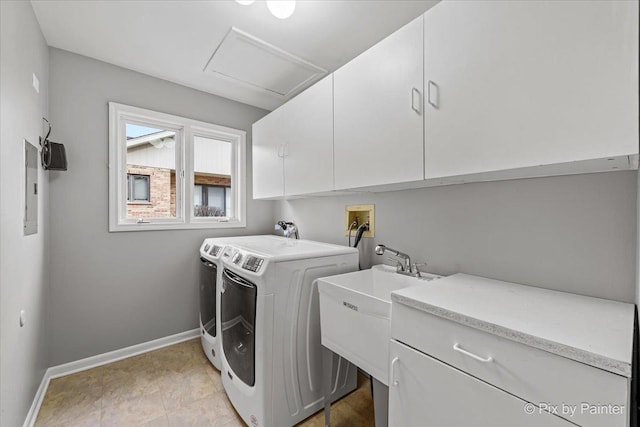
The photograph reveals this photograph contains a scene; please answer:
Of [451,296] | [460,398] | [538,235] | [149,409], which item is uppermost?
[538,235]

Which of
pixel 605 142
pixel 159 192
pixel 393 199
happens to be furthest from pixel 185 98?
pixel 605 142

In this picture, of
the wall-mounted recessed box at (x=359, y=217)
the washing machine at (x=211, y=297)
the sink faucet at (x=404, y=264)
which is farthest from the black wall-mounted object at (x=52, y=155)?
the sink faucet at (x=404, y=264)

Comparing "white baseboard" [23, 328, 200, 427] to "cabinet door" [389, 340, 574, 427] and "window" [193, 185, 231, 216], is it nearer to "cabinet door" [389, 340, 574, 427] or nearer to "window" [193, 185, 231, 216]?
"window" [193, 185, 231, 216]

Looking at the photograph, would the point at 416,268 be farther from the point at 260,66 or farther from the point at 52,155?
the point at 52,155

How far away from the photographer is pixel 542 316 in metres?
0.82

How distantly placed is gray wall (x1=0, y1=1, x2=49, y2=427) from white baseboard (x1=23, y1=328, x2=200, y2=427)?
0.10 meters

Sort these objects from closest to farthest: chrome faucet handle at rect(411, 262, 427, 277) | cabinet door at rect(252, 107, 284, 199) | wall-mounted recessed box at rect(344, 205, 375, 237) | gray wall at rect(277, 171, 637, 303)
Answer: gray wall at rect(277, 171, 637, 303)
chrome faucet handle at rect(411, 262, 427, 277)
wall-mounted recessed box at rect(344, 205, 375, 237)
cabinet door at rect(252, 107, 284, 199)

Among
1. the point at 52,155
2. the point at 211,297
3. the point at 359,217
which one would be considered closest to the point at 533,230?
the point at 359,217

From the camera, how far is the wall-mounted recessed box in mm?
1919

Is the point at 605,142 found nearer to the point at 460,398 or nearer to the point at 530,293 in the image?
the point at 530,293

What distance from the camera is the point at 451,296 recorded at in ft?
3.27

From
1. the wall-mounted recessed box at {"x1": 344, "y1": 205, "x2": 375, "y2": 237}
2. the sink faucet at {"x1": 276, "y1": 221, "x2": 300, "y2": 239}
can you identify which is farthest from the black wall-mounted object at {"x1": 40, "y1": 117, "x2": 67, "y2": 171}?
the wall-mounted recessed box at {"x1": 344, "y1": 205, "x2": 375, "y2": 237}

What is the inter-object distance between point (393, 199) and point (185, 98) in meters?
2.24

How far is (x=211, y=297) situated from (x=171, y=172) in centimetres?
134
